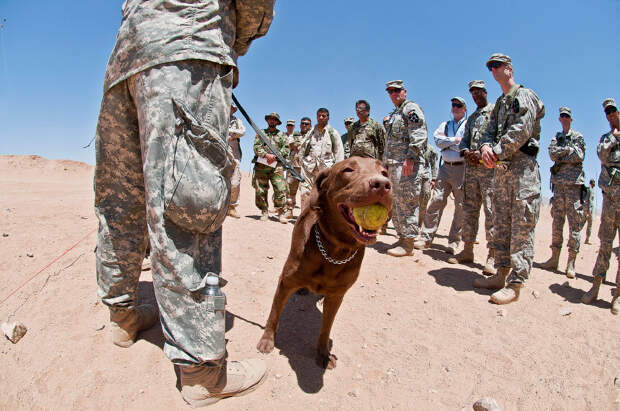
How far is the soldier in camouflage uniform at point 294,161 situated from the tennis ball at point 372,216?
670 cm

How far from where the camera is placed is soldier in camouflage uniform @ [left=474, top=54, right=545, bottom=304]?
12.6 ft

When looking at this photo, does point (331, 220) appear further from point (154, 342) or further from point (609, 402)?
point (609, 402)

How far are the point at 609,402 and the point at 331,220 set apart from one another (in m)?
2.37

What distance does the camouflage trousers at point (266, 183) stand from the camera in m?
8.37

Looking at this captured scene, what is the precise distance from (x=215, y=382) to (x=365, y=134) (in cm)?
589

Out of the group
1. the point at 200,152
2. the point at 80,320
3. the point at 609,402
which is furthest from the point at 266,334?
the point at 609,402

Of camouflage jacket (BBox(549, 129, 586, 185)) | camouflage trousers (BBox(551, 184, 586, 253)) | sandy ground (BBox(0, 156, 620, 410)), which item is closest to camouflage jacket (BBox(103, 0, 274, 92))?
sandy ground (BBox(0, 156, 620, 410))

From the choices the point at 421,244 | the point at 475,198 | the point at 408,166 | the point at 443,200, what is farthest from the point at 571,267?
the point at 408,166

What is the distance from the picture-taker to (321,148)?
813 cm

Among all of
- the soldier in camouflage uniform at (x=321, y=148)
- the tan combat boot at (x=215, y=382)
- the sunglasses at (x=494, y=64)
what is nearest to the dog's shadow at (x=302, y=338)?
the tan combat boot at (x=215, y=382)

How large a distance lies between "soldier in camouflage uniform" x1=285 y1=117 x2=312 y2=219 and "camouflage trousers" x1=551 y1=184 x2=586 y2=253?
572 centimetres

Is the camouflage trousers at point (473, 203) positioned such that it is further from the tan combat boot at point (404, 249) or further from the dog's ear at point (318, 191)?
the dog's ear at point (318, 191)

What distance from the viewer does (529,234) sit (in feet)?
12.9

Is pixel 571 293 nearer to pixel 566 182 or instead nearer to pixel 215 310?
pixel 566 182
